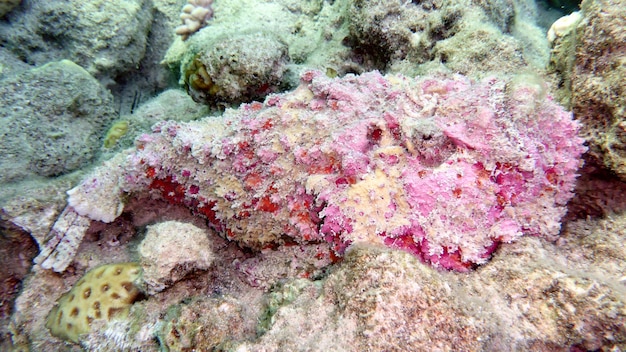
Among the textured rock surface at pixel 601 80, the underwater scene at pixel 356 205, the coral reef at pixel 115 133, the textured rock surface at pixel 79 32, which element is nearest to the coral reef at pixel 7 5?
the textured rock surface at pixel 79 32

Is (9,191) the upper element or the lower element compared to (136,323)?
lower

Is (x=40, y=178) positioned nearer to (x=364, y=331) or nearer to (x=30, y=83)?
(x=30, y=83)

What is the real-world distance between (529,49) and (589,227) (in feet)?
8.18

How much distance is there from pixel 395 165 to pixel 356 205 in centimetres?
35

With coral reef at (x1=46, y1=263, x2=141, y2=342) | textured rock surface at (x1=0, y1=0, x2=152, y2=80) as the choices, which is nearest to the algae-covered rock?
textured rock surface at (x1=0, y1=0, x2=152, y2=80)

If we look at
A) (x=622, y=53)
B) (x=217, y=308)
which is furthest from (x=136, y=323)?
(x=622, y=53)

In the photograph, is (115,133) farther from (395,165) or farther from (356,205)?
(395,165)

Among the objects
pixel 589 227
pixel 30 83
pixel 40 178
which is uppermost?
pixel 589 227

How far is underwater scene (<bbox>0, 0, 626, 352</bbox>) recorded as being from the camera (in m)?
1.73

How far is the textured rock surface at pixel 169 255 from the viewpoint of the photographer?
2414 mm

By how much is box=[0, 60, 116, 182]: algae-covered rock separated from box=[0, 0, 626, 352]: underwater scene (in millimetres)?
30

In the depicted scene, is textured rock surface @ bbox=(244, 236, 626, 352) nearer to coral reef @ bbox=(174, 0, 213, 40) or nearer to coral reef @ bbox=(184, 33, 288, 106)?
coral reef @ bbox=(184, 33, 288, 106)

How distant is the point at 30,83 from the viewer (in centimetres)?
380

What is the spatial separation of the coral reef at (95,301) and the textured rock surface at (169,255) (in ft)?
0.89
